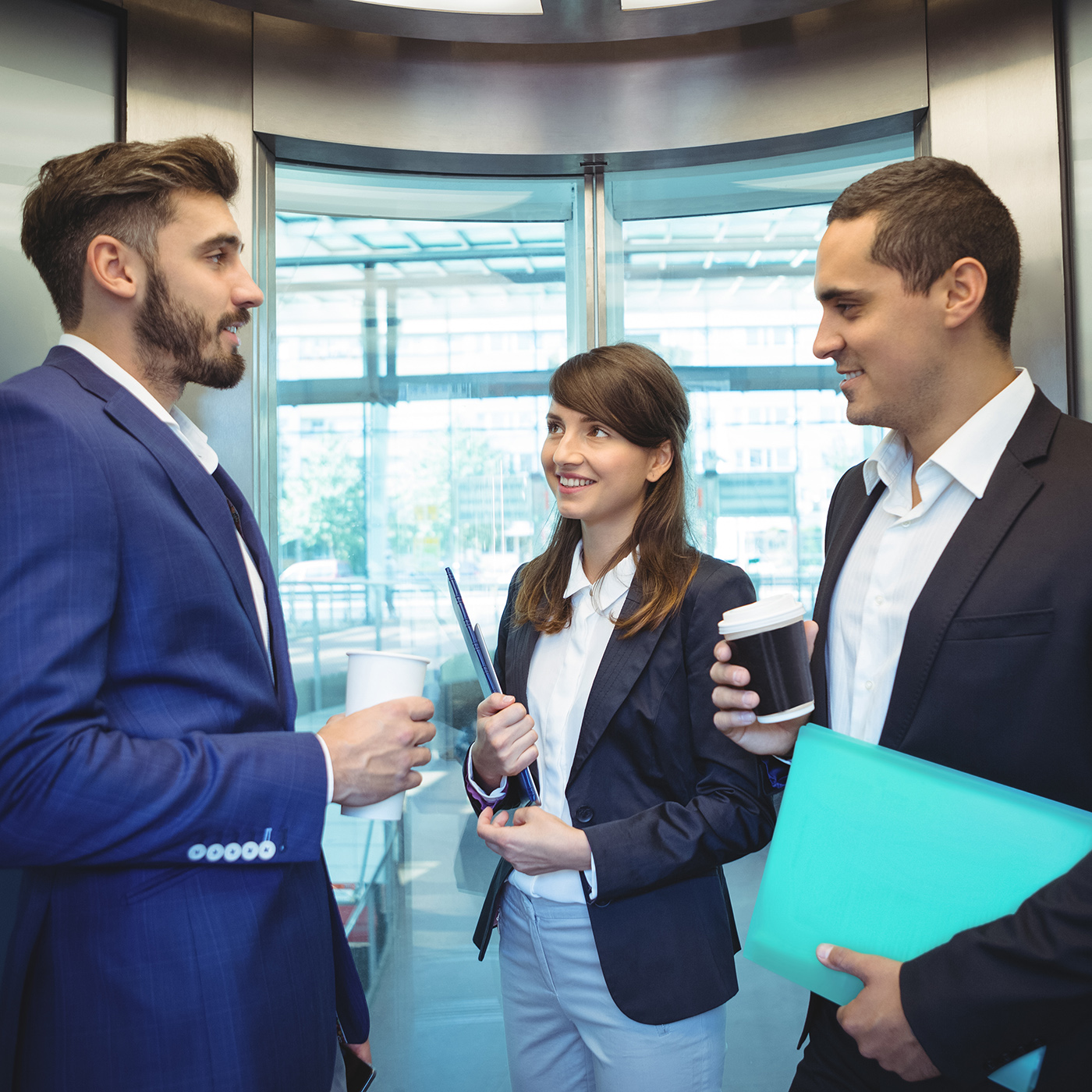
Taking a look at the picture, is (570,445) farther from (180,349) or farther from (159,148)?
(159,148)

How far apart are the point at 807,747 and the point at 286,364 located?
6.46ft

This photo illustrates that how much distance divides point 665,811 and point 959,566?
659mm

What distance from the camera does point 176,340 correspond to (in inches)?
54.2

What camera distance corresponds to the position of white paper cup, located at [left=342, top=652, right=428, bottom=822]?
1.31 meters

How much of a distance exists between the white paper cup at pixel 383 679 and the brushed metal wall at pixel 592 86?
168cm

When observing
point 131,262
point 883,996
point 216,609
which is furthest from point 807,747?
point 131,262

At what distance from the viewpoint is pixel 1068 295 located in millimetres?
2145

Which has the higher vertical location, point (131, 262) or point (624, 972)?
point (131, 262)

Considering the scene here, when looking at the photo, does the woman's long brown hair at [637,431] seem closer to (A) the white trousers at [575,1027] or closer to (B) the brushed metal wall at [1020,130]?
(A) the white trousers at [575,1027]

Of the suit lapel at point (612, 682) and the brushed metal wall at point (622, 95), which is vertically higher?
the brushed metal wall at point (622, 95)

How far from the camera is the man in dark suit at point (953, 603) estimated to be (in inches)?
41.6

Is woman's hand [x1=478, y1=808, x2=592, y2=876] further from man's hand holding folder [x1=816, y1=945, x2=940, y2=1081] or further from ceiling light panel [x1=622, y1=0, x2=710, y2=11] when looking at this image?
ceiling light panel [x1=622, y1=0, x2=710, y2=11]

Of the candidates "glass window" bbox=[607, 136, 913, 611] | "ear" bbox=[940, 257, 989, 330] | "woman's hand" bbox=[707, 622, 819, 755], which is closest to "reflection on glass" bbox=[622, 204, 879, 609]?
"glass window" bbox=[607, 136, 913, 611]

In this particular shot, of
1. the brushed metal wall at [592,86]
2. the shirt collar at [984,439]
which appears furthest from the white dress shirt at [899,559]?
the brushed metal wall at [592,86]
